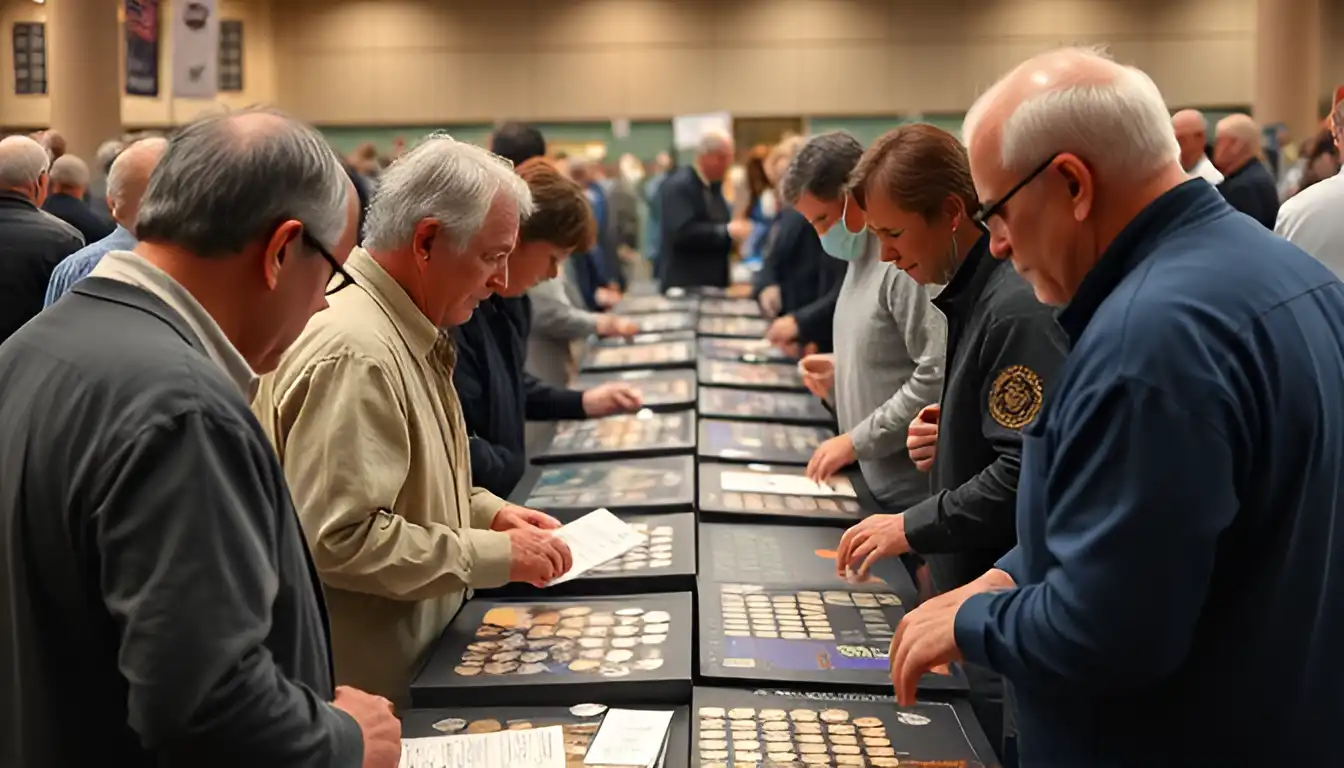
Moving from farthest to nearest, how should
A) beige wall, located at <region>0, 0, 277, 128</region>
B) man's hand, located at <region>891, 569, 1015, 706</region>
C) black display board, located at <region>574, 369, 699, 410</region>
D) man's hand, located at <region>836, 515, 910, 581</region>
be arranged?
beige wall, located at <region>0, 0, 277, 128</region> → black display board, located at <region>574, 369, 699, 410</region> → man's hand, located at <region>836, 515, 910, 581</region> → man's hand, located at <region>891, 569, 1015, 706</region>

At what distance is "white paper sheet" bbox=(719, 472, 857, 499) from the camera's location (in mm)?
3045

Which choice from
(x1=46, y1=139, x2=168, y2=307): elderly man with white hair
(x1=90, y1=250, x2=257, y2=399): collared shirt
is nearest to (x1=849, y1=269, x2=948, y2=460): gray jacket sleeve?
(x1=90, y1=250, x2=257, y2=399): collared shirt

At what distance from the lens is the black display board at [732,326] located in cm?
589

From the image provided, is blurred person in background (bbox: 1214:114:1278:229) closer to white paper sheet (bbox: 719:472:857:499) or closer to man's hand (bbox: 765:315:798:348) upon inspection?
man's hand (bbox: 765:315:798:348)

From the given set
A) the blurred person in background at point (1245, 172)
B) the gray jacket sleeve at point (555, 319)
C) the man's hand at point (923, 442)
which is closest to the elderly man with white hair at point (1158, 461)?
the man's hand at point (923, 442)

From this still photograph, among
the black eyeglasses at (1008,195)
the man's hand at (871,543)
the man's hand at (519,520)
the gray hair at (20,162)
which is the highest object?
the black eyeglasses at (1008,195)

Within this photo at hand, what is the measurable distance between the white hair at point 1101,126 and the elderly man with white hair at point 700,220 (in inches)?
251

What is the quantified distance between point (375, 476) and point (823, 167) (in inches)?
83.2

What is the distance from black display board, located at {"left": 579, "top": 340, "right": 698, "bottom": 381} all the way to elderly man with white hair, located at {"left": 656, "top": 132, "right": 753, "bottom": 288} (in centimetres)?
232

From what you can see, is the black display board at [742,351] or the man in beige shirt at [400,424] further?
the black display board at [742,351]

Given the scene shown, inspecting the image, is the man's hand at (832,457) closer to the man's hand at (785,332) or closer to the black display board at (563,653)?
the black display board at (563,653)

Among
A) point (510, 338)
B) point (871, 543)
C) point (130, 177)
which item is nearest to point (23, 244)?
point (130, 177)

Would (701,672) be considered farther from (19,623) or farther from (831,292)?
(831,292)

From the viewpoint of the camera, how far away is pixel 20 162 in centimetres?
471
